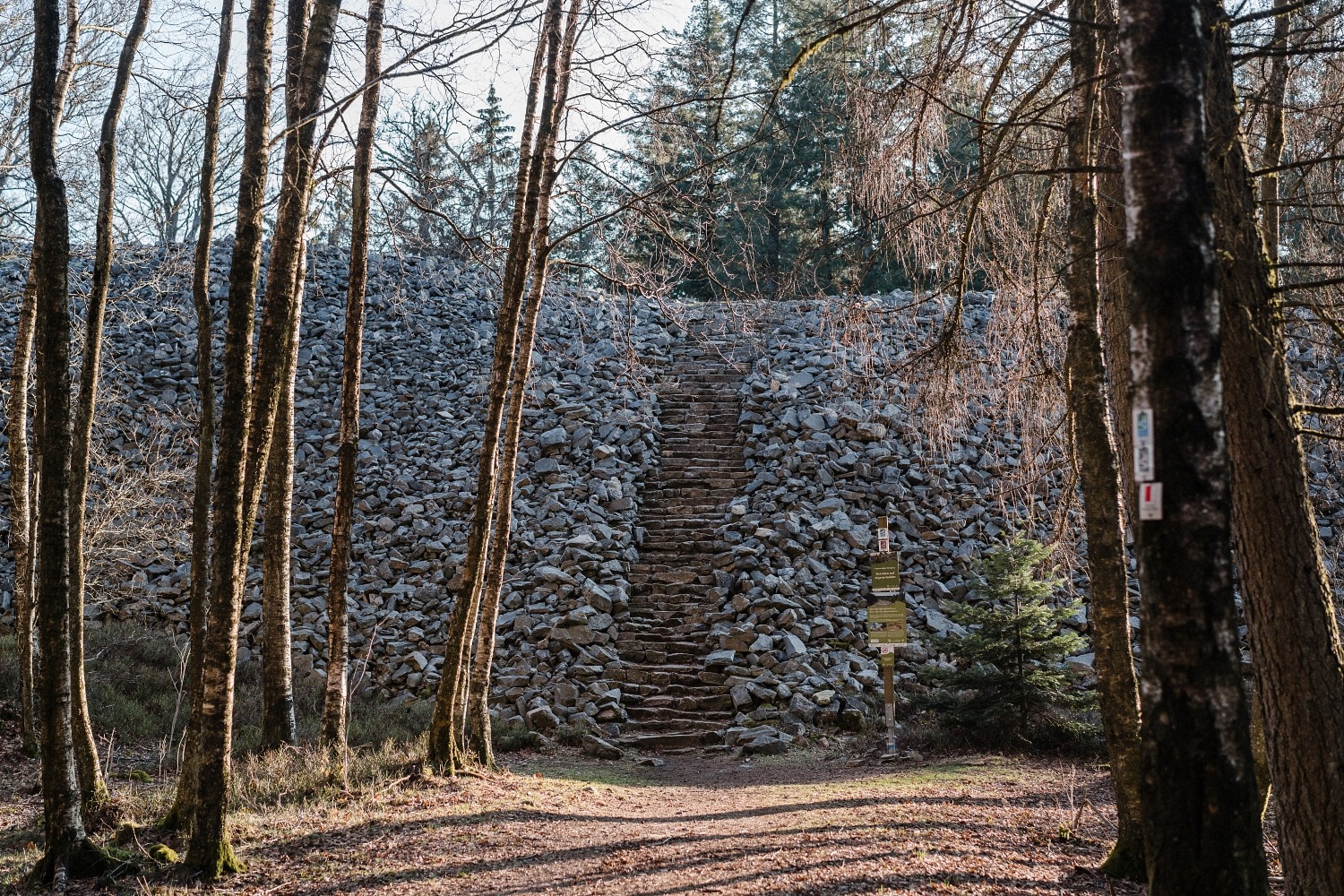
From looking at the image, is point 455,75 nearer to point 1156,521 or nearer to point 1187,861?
point 1156,521

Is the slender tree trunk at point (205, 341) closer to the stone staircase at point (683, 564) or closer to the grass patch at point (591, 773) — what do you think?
the grass patch at point (591, 773)

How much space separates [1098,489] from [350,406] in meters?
5.53

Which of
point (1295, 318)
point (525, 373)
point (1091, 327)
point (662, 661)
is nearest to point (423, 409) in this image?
point (662, 661)

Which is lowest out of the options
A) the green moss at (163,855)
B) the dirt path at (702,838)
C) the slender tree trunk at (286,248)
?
the dirt path at (702,838)

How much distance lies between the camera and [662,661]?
11812mm

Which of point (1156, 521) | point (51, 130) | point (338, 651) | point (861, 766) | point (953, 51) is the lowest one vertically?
point (861, 766)

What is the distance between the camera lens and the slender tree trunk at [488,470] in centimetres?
754

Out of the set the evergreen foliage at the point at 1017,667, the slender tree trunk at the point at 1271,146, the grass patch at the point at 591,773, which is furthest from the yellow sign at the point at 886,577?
the slender tree trunk at the point at 1271,146

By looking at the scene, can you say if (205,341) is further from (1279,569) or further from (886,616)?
(1279,569)

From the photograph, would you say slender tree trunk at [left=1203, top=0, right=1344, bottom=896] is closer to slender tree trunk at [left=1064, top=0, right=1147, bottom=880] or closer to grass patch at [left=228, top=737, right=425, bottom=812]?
slender tree trunk at [left=1064, top=0, right=1147, bottom=880]

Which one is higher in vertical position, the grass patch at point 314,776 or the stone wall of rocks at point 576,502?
the stone wall of rocks at point 576,502

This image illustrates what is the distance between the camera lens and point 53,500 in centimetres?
456

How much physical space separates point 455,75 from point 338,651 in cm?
443

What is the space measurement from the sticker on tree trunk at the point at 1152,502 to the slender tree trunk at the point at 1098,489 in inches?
103
